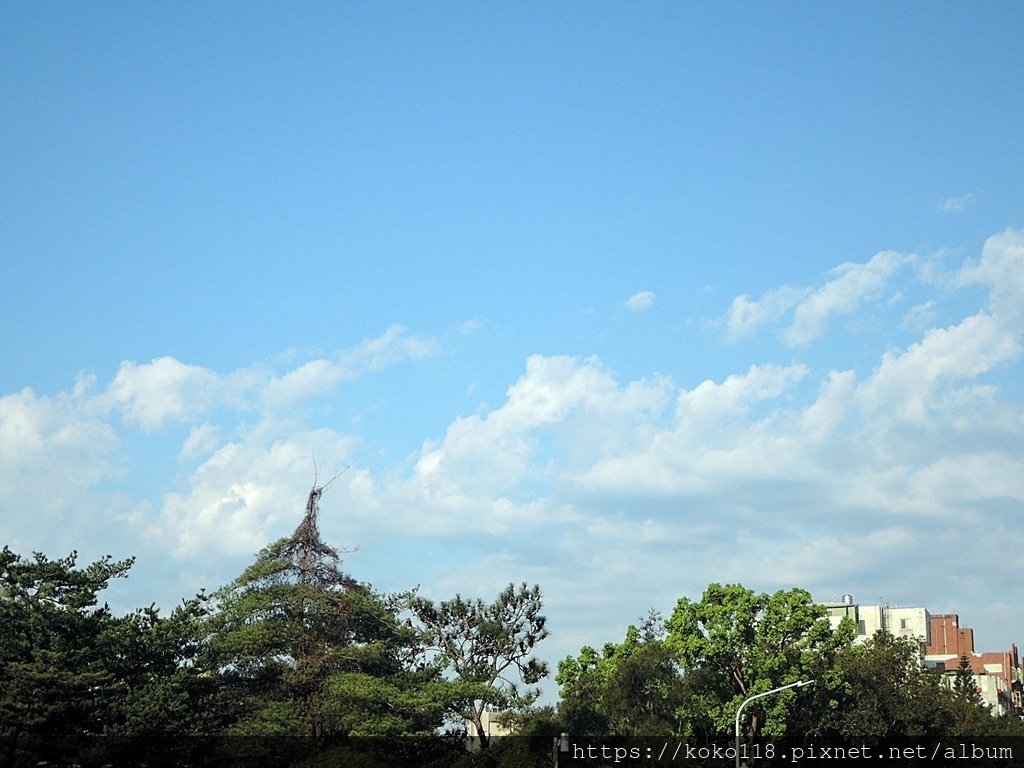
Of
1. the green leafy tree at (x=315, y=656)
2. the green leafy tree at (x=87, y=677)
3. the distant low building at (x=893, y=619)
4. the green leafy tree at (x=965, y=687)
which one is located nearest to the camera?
the green leafy tree at (x=87, y=677)

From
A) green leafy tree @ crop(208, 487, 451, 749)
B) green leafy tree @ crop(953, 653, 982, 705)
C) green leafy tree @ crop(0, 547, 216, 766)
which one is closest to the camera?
green leafy tree @ crop(0, 547, 216, 766)

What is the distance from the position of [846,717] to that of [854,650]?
6.42m

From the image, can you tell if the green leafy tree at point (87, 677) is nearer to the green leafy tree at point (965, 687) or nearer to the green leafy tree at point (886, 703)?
the green leafy tree at point (886, 703)

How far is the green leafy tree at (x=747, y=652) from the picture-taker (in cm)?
6222

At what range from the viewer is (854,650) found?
70250 mm

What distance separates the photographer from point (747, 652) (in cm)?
6400

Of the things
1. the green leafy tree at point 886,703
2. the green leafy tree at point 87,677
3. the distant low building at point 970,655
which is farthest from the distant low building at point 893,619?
the green leafy tree at point 87,677

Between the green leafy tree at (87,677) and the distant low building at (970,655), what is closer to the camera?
the green leafy tree at (87,677)

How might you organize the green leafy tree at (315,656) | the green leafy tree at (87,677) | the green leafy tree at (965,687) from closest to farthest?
1. the green leafy tree at (87,677)
2. the green leafy tree at (315,656)
3. the green leafy tree at (965,687)

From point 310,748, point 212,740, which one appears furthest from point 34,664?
point 310,748

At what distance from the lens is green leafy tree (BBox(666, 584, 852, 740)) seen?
204 feet

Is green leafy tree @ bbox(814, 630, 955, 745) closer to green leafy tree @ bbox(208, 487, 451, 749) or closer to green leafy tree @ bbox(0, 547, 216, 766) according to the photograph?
green leafy tree @ bbox(208, 487, 451, 749)

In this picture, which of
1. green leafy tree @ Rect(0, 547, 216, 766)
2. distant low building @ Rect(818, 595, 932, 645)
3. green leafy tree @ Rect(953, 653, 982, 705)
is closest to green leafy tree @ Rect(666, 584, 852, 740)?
green leafy tree @ Rect(953, 653, 982, 705)

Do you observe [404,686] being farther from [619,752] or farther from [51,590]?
[51,590]
